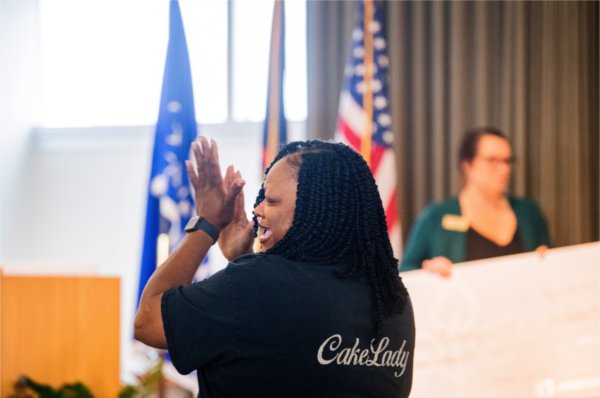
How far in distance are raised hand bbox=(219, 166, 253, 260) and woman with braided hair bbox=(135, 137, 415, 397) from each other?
0.47 ft

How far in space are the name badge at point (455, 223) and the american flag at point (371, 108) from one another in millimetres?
401

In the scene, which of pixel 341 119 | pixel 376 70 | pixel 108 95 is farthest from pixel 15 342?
pixel 108 95

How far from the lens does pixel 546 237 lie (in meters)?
3.69

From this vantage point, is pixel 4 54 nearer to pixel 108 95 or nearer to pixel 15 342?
pixel 108 95

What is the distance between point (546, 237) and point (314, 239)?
261 centimetres

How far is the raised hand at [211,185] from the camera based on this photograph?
157 centimetres

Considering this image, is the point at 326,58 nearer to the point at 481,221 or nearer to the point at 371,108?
the point at 371,108

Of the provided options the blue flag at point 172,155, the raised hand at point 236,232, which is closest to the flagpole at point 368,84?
the blue flag at point 172,155

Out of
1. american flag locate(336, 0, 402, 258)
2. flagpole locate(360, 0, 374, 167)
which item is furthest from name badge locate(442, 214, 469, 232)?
flagpole locate(360, 0, 374, 167)

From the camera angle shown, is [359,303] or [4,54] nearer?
[359,303]

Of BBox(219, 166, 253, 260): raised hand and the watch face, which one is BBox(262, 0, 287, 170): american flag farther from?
the watch face

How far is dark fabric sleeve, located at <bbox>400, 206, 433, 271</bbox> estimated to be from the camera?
11.9 feet

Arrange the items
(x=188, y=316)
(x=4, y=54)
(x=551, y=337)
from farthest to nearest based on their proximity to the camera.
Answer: (x=4, y=54) < (x=551, y=337) < (x=188, y=316)

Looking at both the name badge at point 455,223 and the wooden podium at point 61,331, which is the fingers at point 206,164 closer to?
the wooden podium at point 61,331
